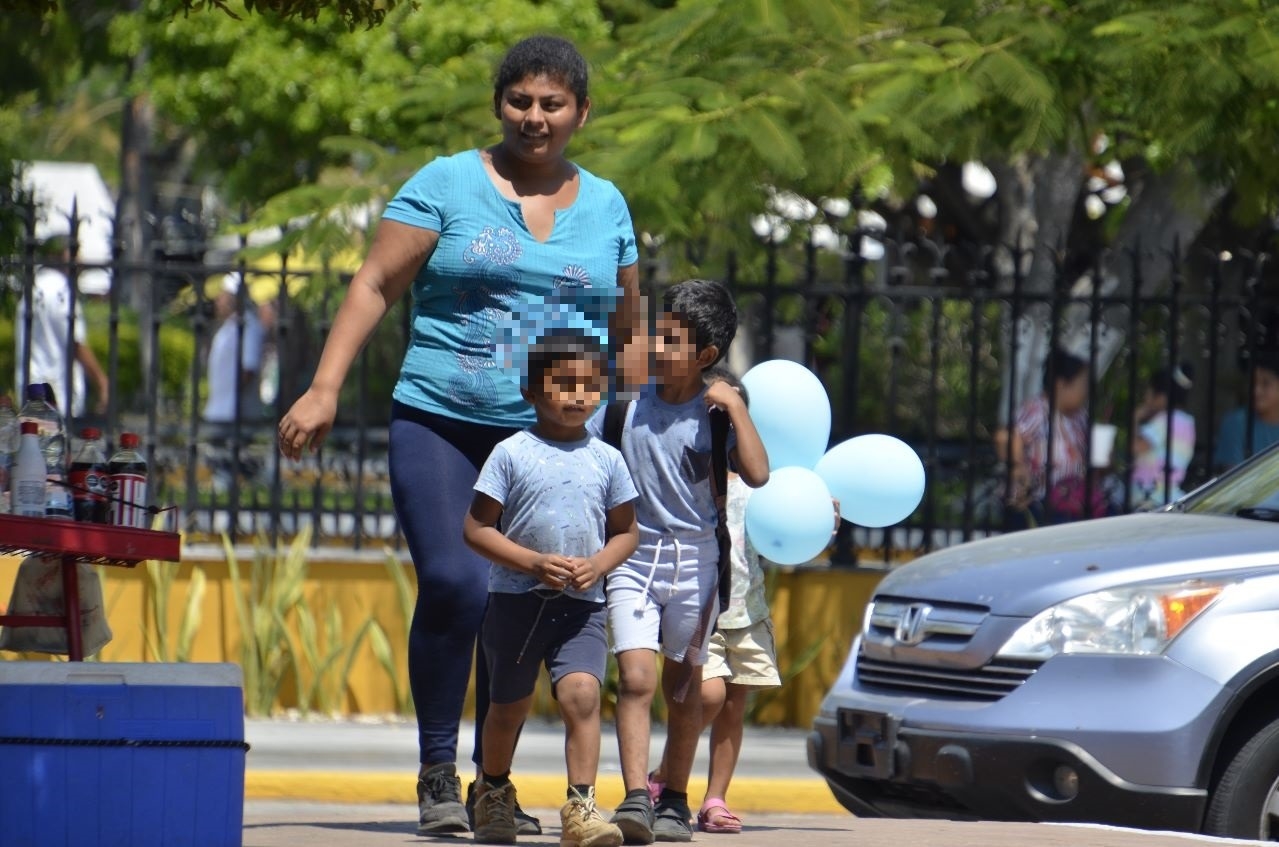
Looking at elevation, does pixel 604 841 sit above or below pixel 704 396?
below

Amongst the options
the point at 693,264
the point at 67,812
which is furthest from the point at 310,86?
the point at 67,812

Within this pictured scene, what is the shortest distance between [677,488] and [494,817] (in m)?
0.93

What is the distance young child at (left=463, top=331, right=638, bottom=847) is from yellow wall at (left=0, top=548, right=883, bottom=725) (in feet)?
14.1

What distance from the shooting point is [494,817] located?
16.7 ft

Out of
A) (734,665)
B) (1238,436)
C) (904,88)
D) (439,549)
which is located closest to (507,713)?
(439,549)

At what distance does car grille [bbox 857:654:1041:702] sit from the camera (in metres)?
5.68

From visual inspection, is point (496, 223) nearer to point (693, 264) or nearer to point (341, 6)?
point (341, 6)

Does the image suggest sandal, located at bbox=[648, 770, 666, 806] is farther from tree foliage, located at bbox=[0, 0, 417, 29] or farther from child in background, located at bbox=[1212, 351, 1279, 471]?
child in background, located at bbox=[1212, 351, 1279, 471]

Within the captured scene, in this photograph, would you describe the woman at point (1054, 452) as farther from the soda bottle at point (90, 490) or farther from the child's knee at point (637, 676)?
the soda bottle at point (90, 490)

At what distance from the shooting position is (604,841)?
187 inches

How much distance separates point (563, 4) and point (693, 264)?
277 inches

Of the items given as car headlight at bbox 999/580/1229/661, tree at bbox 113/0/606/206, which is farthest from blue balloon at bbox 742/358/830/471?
tree at bbox 113/0/606/206

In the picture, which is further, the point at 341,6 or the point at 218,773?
the point at 341,6

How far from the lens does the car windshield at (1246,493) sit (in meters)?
6.24
